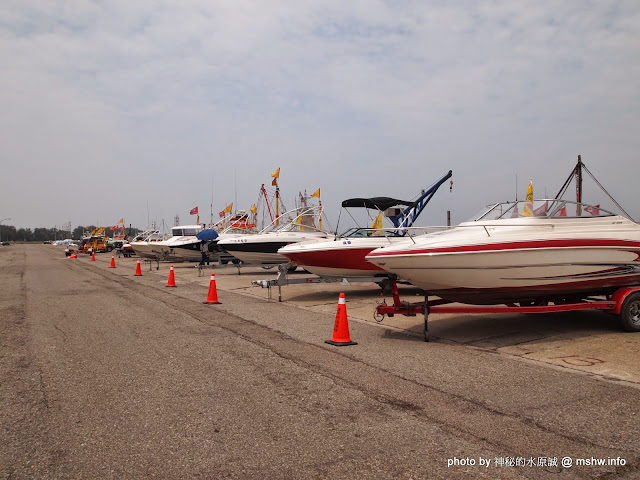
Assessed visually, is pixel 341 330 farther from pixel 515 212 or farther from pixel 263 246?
pixel 263 246

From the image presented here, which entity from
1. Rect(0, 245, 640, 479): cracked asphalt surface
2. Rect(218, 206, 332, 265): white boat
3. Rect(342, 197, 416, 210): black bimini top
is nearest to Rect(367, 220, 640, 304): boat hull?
Rect(0, 245, 640, 479): cracked asphalt surface

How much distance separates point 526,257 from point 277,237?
1121 centimetres

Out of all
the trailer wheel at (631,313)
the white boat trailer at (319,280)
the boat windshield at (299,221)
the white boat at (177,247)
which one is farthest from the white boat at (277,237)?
the trailer wheel at (631,313)

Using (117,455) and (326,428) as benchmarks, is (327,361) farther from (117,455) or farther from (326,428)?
(117,455)

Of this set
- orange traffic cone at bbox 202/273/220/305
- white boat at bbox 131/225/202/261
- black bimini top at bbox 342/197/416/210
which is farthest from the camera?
white boat at bbox 131/225/202/261

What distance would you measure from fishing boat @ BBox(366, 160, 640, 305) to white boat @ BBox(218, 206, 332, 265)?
9604 mm

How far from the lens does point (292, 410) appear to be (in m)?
4.60

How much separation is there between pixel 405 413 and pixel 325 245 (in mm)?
8108

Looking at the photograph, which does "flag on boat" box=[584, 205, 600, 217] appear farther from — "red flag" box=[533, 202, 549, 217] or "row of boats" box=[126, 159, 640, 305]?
"red flag" box=[533, 202, 549, 217]

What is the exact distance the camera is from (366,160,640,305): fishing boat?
7305mm

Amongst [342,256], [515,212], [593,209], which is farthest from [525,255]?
[342,256]

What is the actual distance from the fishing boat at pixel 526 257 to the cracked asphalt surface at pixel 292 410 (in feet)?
3.45

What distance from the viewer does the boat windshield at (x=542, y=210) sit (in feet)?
25.7

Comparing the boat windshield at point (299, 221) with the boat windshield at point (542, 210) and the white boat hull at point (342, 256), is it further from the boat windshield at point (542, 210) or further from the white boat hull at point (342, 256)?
the boat windshield at point (542, 210)
